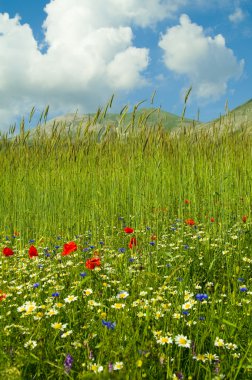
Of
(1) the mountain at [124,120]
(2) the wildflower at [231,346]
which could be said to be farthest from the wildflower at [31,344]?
(1) the mountain at [124,120]

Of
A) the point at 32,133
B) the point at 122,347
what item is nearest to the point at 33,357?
the point at 122,347

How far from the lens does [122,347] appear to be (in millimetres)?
2184

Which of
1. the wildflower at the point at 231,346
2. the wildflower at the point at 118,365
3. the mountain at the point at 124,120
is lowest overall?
the wildflower at the point at 231,346

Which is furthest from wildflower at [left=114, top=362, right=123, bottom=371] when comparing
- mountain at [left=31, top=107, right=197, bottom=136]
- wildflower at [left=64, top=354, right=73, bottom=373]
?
mountain at [left=31, top=107, right=197, bottom=136]

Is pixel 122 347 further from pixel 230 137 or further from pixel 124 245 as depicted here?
pixel 230 137

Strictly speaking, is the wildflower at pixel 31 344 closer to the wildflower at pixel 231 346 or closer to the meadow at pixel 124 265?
the meadow at pixel 124 265

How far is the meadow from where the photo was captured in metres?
2.23

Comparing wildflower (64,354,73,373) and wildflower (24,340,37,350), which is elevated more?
wildflower (24,340,37,350)

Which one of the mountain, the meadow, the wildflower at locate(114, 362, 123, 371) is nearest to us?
the wildflower at locate(114, 362, 123, 371)

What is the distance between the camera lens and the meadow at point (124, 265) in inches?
87.7

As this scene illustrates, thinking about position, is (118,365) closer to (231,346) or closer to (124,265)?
(231,346)

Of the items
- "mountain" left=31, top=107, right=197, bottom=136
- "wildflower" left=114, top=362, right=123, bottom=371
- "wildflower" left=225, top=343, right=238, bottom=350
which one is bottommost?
"wildflower" left=225, top=343, right=238, bottom=350

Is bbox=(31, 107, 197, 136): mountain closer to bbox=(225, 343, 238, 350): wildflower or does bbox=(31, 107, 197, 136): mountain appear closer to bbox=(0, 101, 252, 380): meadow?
bbox=(0, 101, 252, 380): meadow

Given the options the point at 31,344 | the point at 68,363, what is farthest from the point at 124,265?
the point at 68,363
